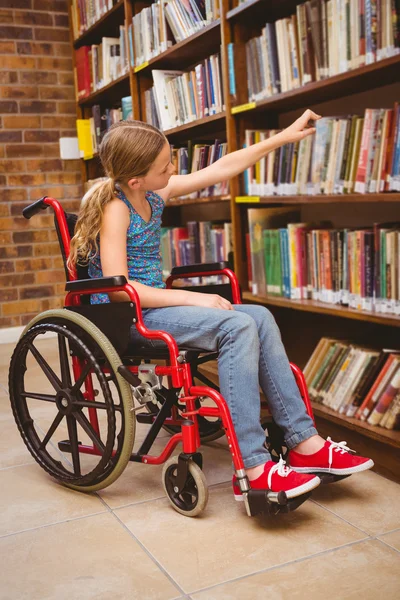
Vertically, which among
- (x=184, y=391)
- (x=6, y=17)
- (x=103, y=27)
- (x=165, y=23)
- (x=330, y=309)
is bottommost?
(x=184, y=391)

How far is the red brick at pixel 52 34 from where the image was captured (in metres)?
4.18

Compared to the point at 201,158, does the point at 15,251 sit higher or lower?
lower

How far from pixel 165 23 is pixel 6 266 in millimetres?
1878

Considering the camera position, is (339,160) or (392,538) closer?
(392,538)

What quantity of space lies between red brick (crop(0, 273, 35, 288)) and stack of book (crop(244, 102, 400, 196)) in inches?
84.5

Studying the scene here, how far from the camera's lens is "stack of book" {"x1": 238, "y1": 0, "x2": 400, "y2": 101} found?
189 cm

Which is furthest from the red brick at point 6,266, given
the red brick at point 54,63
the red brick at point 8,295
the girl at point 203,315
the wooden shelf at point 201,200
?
the girl at point 203,315

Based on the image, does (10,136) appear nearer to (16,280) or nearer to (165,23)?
(16,280)

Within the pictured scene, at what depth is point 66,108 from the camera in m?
4.34

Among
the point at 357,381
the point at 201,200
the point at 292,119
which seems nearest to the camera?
the point at 357,381

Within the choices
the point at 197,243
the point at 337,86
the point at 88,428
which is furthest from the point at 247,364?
the point at 197,243

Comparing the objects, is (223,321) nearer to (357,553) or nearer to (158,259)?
(158,259)

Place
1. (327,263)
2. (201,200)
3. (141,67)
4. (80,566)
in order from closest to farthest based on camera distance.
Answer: (80,566)
(327,263)
(201,200)
(141,67)

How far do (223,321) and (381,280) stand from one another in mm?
611
